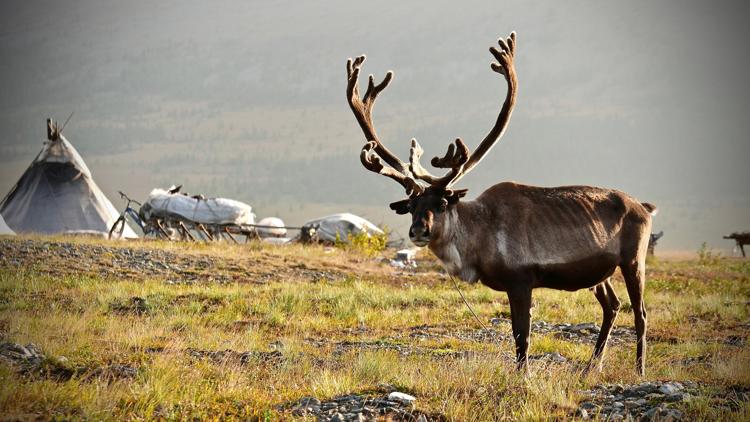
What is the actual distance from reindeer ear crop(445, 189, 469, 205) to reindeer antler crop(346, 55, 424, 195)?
1.26ft

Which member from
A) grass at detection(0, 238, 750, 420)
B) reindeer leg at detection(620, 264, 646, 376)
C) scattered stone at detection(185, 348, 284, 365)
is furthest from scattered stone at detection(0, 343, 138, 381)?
reindeer leg at detection(620, 264, 646, 376)

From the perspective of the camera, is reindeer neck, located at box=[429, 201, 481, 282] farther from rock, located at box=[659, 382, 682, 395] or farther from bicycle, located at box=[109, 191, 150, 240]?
bicycle, located at box=[109, 191, 150, 240]

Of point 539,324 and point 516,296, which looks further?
point 539,324

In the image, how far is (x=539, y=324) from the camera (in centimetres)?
1339

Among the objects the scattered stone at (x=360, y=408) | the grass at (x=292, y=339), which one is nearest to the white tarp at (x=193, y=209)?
the grass at (x=292, y=339)

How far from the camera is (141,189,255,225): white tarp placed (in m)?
37.1

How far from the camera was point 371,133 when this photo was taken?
396 inches

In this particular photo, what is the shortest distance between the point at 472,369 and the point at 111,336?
4.98m

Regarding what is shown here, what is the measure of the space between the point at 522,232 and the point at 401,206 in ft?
4.68

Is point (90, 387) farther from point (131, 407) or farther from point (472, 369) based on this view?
point (472, 369)

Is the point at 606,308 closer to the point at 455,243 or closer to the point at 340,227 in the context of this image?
the point at 455,243

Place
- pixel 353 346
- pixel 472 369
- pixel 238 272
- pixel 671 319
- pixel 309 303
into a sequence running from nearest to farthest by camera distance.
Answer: pixel 472 369 < pixel 353 346 < pixel 671 319 < pixel 309 303 < pixel 238 272

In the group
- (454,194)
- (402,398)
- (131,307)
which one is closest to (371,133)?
(454,194)

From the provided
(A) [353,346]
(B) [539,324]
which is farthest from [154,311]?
(B) [539,324]
